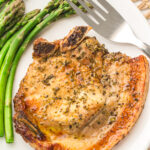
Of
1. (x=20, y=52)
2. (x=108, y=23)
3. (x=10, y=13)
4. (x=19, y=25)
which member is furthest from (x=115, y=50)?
(x=10, y=13)

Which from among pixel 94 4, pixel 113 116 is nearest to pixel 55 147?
pixel 113 116

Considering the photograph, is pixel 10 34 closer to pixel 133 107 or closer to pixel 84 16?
pixel 84 16

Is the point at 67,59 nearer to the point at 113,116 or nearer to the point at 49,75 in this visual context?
the point at 49,75

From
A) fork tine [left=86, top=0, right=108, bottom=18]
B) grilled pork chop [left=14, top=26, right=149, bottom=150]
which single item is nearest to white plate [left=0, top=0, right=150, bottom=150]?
grilled pork chop [left=14, top=26, right=149, bottom=150]

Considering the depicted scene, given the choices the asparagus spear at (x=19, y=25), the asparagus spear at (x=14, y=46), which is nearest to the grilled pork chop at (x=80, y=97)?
the asparagus spear at (x=14, y=46)

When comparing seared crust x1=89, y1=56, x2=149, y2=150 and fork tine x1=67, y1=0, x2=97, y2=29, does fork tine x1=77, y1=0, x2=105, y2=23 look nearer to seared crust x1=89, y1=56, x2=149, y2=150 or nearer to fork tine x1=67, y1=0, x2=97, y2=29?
fork tine x1=67, y1=0, x2=97, y2=29

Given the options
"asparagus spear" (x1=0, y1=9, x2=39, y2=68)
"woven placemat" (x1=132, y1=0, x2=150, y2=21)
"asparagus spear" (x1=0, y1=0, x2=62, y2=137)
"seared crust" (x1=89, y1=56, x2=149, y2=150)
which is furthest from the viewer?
"woven placemat" (x1=132, y1=0, x2=150, y2=21)
